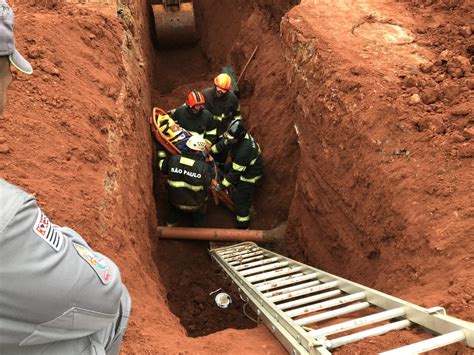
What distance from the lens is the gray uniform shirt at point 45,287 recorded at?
63.5 inches

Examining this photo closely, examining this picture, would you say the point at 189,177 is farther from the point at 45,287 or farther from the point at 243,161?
the point at 45,287

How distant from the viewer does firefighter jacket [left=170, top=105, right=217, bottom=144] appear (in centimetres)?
902

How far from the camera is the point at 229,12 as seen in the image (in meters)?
12.5

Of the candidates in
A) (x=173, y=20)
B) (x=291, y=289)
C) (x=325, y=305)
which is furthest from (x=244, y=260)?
(x=173, y=20)

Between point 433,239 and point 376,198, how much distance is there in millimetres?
1065

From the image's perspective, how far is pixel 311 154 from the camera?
22.8 ft

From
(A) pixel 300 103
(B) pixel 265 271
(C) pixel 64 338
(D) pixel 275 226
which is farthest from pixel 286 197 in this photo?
(C) pixel 64 338

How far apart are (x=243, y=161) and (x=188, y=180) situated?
118 centimetres

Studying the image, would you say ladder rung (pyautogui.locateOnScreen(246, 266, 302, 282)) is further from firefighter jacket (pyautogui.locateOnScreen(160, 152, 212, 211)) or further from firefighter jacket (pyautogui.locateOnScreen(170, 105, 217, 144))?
firefighter jacket (pyautogui.locateOnScreen(170, 105, 217, 144))

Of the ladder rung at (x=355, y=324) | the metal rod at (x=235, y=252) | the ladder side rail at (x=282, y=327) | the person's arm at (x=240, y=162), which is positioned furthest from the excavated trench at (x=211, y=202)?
the ladder rung at (x=355, y=324)

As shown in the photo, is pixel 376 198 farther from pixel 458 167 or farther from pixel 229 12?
pixel 229 12

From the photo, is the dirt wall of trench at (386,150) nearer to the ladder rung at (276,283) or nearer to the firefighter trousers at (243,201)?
the ladder rung at (276,283)

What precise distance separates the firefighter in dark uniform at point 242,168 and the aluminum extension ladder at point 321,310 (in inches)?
103

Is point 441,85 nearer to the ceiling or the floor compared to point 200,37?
nearer to the ceiling
